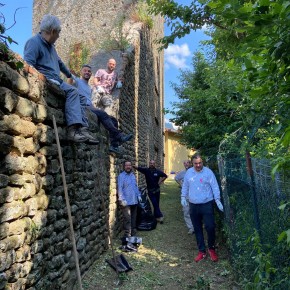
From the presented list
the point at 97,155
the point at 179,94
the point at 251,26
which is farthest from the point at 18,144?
the point at 179,94

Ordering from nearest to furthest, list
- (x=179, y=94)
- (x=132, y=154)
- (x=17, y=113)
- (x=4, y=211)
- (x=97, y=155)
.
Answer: (x=4, y=211)
(x=17, y=113)
(x=97, y=155)
(x=132, y=154)
(x=179, y=94)

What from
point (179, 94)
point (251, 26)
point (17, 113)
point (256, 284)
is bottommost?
point (256, 284)

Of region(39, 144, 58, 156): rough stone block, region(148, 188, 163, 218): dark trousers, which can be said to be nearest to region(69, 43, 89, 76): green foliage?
region(148, 188, 163, 218): dark trousers

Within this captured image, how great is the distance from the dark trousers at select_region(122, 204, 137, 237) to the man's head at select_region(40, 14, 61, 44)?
376cm

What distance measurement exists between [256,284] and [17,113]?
243cm

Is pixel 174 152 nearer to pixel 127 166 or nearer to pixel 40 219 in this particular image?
pixel 127 166

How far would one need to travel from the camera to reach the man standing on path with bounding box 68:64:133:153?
5.25 m

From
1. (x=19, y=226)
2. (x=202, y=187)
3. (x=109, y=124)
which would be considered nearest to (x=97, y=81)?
(x=109, y=124)

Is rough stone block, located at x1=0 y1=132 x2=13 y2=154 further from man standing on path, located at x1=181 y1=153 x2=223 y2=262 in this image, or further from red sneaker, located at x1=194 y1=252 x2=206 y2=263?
red sneaker, located at x1=194 y1=252 x2=206 y2=263

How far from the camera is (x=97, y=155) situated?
554cm

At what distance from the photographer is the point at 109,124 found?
6066 millimetres

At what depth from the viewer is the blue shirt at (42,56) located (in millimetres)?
3502

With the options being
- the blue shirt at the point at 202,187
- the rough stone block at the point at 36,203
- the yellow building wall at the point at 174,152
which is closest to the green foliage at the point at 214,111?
the blue shirt at the point at 202,187

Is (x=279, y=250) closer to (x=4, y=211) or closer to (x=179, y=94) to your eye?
(x=4, y=211)
